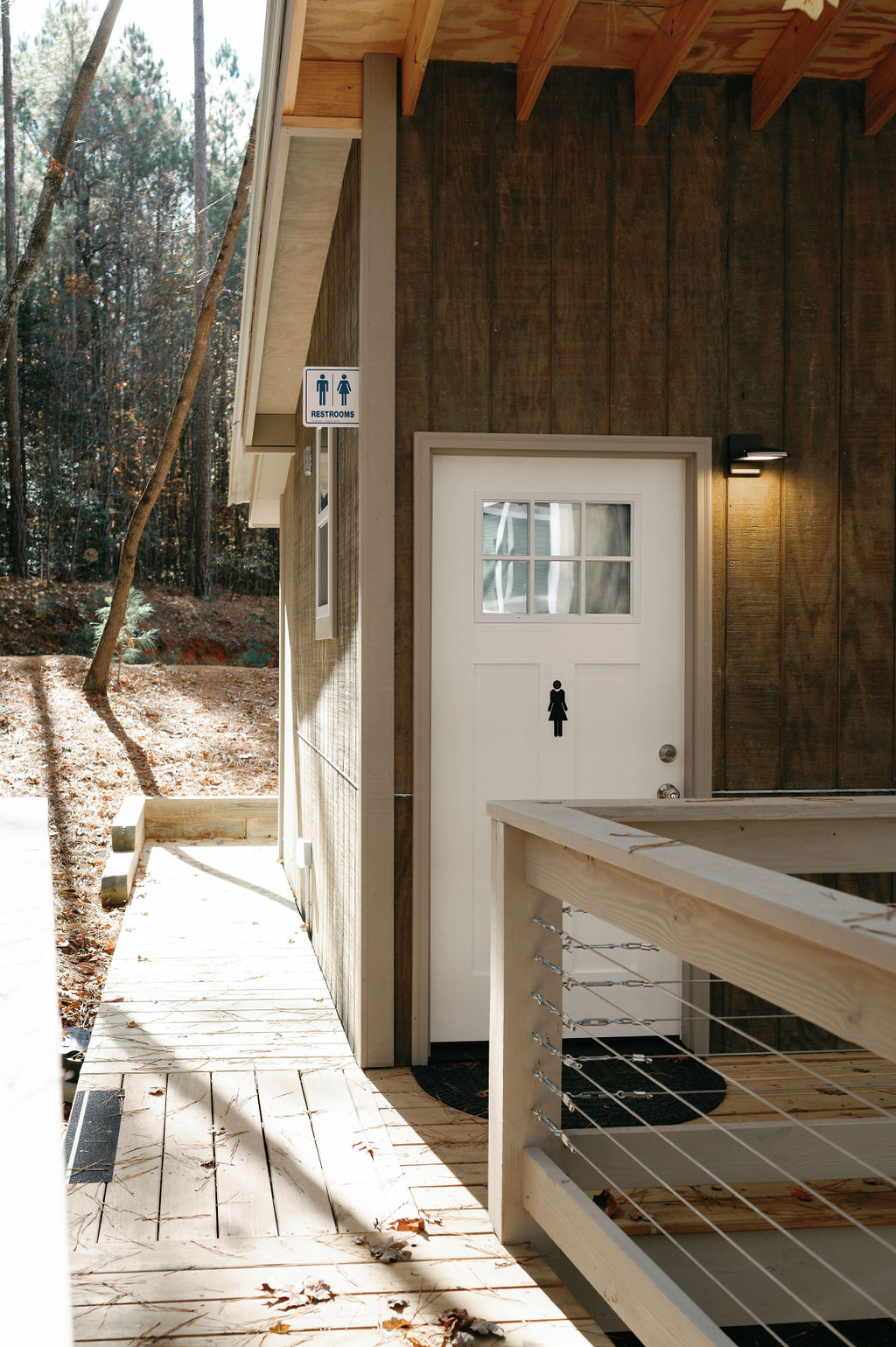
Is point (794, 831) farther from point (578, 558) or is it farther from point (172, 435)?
point (172, 435)

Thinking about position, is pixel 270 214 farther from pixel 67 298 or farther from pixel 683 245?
pixel 67 298

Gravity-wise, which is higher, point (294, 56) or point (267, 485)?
point (294, 56)

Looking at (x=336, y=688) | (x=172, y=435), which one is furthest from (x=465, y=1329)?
(x=172, y=435)

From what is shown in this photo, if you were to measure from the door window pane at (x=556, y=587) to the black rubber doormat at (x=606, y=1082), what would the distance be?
5.36 feet

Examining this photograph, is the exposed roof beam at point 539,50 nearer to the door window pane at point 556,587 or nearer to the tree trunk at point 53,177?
the door window pane at point 556,587

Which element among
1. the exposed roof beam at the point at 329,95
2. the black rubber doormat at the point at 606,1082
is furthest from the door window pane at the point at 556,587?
the exposed roof beam at the point at 329,95

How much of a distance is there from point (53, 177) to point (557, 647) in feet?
30.4

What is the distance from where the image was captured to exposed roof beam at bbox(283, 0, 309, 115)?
3.76m

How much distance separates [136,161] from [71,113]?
14.8 m

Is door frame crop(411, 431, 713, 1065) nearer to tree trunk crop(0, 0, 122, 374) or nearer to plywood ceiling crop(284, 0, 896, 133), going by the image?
plywood ceiling crop(284, 0, 896, 133)

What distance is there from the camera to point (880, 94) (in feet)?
14.0

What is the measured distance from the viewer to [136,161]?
24500mm

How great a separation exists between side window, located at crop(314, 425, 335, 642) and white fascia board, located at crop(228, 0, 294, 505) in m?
0.99

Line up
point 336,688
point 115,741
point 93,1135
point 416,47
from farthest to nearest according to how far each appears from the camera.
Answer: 1. point 115,741
2. point 336,688
3. point 416,47
4. point 93,1135
